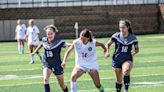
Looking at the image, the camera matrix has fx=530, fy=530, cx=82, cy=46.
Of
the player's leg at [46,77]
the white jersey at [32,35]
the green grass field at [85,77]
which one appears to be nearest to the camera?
the player's leg at [46,77]

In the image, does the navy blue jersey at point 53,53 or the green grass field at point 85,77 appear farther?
the green grass field at point 85,77

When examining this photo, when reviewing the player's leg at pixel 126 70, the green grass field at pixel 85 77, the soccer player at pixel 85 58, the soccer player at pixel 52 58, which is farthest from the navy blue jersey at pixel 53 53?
the green grass field at pixel 85 77

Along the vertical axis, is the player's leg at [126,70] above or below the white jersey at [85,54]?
below

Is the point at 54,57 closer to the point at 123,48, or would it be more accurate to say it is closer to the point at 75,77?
the point at 75,77

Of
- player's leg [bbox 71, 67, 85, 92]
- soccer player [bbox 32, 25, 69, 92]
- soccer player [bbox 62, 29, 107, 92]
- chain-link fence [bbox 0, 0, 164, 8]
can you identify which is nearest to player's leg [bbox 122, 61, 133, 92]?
soccer player [bbox 62, 29, 107, 92]

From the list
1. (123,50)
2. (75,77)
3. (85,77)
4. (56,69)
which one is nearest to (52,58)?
(56,69)

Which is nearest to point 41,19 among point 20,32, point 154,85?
point 20,32

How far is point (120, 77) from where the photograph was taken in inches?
500

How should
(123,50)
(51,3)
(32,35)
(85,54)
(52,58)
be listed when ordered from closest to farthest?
(85,54) < (52,58) < (123,50) < (32,35) < (51,3)

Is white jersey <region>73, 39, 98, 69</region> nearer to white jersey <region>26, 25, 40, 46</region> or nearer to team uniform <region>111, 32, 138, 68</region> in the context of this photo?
team uniform <region>111, 32, 138, 68</region>

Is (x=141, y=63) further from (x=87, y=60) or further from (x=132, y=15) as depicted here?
(x=132, y=15)

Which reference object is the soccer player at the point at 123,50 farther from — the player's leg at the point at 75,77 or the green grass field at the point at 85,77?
the green grass field at the point at 85,77

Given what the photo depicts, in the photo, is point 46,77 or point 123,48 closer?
Answer: point 46,77

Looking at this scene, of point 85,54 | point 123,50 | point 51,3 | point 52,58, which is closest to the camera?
point 85,54
